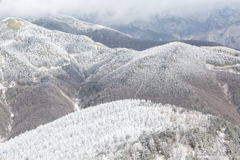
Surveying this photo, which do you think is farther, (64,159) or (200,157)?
(64,159)

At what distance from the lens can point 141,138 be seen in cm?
9431

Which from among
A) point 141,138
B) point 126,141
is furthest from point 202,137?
point 126,141

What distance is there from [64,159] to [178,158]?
62763mm

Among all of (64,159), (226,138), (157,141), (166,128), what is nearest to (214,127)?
(226,138)

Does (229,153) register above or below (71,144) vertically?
above

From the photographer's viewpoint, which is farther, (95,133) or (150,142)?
(95,133)

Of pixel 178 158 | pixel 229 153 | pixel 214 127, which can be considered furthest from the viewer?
pixel 214 127

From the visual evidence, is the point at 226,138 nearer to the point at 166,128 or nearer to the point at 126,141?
the point at 166,128

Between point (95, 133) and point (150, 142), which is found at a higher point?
point (150, 142)

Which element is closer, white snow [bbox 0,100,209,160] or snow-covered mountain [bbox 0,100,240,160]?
snow-covered mountain [bbox 0,100,240,160]

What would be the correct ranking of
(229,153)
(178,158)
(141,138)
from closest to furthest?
1. (178,158)
2. (229,153)
3. (141,138)

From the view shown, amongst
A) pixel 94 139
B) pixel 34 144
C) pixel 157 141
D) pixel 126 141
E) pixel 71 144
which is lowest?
pixel 34 144

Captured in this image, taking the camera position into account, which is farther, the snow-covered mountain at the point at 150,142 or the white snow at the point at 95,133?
the white snow at the point at 95,133

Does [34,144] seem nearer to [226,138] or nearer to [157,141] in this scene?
[157,141]
